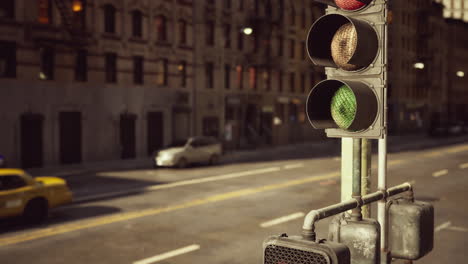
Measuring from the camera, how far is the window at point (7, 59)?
27.7m

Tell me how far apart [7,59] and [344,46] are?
2789 centimetres

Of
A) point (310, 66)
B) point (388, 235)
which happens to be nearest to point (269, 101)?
point (310, 66)

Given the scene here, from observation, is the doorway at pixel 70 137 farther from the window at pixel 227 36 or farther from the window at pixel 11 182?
the window at pixel 11 182

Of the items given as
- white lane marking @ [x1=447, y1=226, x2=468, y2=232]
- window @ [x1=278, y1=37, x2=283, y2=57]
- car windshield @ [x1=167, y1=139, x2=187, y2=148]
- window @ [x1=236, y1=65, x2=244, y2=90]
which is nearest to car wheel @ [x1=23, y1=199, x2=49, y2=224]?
white lane marking @ [x1=447, y1=226, x2=468, y2=232]

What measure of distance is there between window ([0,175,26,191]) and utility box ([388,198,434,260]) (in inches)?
490

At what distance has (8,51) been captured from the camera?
91.5 feet

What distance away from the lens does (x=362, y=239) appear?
3.23 m

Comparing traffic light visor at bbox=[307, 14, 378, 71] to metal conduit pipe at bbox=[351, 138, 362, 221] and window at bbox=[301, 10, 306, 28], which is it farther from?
window at bbox=[301, 10, 306, 28]

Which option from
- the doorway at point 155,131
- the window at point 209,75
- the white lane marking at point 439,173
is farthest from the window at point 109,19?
the white lane marking at point 439,173

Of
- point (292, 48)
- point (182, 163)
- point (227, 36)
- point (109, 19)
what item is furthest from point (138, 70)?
point (292, 48)

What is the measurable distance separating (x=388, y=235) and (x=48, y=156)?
2820 centimetres

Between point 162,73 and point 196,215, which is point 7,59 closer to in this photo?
point 162,73

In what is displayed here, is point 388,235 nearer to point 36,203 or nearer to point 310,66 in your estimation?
point 36,203

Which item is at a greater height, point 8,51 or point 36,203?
point 8,51
